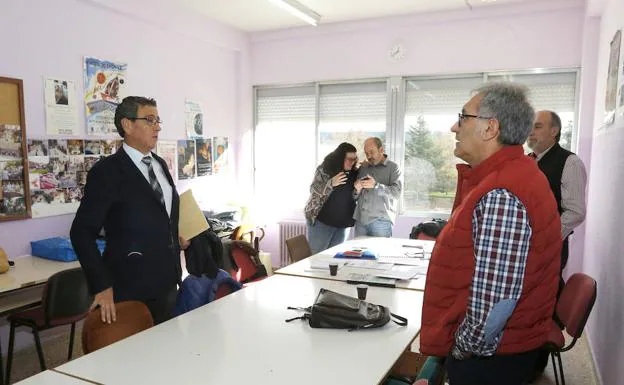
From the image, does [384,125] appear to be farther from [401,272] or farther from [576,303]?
[576,303]

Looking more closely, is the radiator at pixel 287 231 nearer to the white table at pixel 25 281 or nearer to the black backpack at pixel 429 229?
the black backpack at pixel 429 229

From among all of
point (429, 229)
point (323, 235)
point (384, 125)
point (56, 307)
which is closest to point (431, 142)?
point (384, 125)

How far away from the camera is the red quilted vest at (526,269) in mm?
1253

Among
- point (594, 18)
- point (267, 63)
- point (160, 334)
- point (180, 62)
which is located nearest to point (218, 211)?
point (180, 62)

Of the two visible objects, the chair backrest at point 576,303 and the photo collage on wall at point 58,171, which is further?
the photo collage on wall at point 58,171

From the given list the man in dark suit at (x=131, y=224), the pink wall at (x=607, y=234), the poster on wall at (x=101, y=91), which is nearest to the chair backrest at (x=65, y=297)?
the man in dark suit at (x=131, y=224)

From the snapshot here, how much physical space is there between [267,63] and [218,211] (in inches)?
79.9

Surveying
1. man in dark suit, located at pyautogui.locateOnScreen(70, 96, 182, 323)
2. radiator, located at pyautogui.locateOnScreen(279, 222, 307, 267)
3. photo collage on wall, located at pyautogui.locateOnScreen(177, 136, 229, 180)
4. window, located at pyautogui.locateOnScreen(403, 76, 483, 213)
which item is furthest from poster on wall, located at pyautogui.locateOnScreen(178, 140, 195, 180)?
man in dark suit, located at pyautogui.locateOnScreen(70, 96, 182, 323)

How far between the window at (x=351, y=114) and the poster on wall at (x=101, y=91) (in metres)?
2.35

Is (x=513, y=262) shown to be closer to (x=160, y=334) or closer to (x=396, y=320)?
(x=396, y=320)

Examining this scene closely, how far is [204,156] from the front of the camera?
5.30 m

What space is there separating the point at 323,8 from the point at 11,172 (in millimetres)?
3212

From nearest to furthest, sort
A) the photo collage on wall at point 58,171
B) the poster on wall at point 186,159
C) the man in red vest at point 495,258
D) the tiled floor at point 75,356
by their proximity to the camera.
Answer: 1. the man in red vest at point 495,258
2. the tiled floor at point 75,356
3. the photo collage on wall at point 58,171
4. the poster on wall at point 186,159

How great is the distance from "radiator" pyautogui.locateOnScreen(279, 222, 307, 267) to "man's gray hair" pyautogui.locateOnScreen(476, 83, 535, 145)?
4.36m
